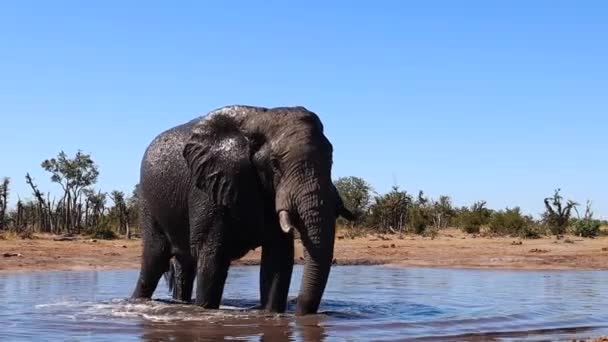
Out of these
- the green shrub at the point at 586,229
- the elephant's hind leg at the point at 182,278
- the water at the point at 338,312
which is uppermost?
the green shrub at the point at 586,229

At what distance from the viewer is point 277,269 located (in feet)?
40.7

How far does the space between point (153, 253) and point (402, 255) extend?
1822cm

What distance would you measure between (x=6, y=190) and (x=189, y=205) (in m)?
41.7

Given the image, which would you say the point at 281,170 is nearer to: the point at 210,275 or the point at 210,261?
the point at 210,261

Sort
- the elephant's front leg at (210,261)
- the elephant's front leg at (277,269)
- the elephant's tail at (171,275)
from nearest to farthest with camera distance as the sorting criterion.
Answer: the elephant's front leg at (210,261)
the elephant's front leg at (277,269)
the elephant's tail at (171,275)

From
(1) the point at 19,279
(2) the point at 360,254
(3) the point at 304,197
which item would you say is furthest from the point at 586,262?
(3) the point at 304,197

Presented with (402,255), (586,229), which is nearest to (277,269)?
(402,255)

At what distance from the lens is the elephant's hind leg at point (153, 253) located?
13.7 m

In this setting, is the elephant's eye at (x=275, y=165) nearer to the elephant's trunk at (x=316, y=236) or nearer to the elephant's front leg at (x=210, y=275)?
the elephant's trunk at (x=316, y=236)

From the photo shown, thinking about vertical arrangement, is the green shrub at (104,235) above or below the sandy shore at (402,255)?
above

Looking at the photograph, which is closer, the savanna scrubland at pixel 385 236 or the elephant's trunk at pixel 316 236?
the elephant's trunk at pixel 316 236

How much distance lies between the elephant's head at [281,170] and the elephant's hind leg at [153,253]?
1693 millimetres

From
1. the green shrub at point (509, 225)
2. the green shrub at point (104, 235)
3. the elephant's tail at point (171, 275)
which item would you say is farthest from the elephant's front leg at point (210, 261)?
the green shrub at point (509, 225)

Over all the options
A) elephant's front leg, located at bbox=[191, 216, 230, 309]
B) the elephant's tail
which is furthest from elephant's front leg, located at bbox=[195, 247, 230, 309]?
the elephant's tail
